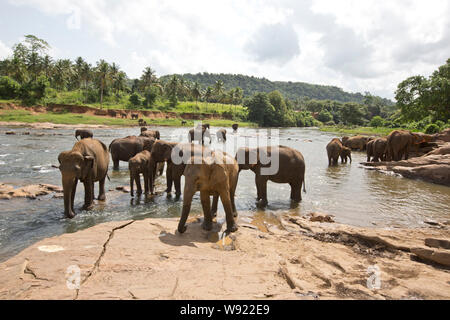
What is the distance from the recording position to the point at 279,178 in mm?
8961

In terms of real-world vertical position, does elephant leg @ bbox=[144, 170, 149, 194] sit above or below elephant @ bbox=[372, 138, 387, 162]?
below

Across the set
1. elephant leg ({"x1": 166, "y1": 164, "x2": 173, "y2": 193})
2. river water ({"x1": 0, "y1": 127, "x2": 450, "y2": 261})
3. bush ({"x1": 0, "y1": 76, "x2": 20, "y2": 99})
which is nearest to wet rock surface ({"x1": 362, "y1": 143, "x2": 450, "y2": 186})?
river water ({"x1": 0, "y1": 127, "x2": 450, "y2": 261})

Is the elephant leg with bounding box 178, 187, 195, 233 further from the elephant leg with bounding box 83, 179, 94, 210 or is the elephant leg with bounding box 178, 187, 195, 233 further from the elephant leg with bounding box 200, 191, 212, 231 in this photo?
the elephant leg with bounding box 83, 179, 94, 210

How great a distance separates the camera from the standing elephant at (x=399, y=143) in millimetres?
17906

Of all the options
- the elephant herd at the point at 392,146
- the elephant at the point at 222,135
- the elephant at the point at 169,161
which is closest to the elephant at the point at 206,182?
the elephant at the point at 169,161

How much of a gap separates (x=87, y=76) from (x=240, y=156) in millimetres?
79717

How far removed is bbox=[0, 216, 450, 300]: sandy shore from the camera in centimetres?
303

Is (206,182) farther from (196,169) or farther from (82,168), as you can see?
(82,168)

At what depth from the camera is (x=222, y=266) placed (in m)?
3.80

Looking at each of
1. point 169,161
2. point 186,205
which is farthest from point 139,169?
point 186,205

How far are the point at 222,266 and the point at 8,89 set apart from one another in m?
67.5
